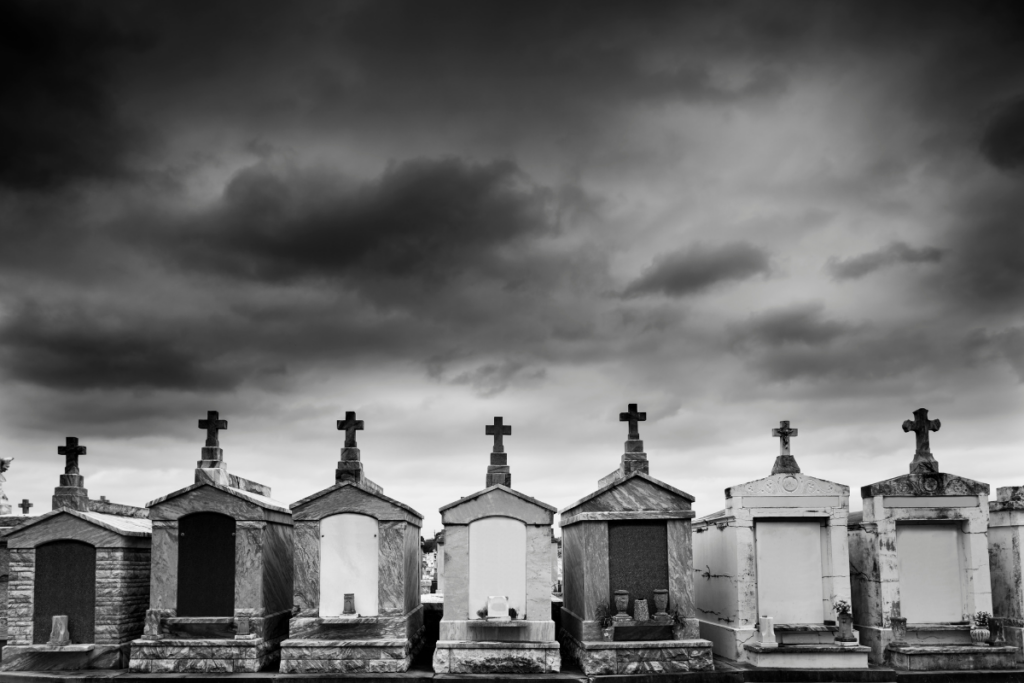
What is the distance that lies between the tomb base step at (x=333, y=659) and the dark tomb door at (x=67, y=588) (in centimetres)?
347

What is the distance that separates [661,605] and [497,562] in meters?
2.80

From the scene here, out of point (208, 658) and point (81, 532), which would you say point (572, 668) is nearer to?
point (208, 658)

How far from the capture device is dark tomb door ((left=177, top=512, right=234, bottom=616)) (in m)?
14.7

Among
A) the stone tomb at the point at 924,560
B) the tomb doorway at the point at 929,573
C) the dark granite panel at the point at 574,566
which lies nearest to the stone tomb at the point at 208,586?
the dark granite panel at the point at 574,566

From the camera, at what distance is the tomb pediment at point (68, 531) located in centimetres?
1494

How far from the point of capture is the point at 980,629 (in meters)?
15.2

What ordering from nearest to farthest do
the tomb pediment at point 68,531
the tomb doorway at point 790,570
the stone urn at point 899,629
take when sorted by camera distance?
the tomb pediment at point 68,531 → the stone urn at point 899,629 → the tomb doorway at point 790,570

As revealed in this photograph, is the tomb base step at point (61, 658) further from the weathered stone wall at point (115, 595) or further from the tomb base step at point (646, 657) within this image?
the tomb base step at point (646, 657)

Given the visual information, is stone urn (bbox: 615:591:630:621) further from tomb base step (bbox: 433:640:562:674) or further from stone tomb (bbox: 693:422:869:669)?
stone tomb (bbox: 693:422:869:669)

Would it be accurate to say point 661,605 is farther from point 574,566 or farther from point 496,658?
point 496,658

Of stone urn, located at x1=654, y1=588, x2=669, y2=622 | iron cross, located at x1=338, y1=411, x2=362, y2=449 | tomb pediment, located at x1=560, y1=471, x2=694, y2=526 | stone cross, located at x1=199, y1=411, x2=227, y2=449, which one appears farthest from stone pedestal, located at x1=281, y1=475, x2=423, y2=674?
stone urn, located at x1=654, y1=588, x2=669, y2=622

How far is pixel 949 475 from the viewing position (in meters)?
15.8

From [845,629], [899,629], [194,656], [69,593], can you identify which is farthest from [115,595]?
[899,629]

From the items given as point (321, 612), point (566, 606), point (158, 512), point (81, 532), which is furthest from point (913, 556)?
point (81, 532)
